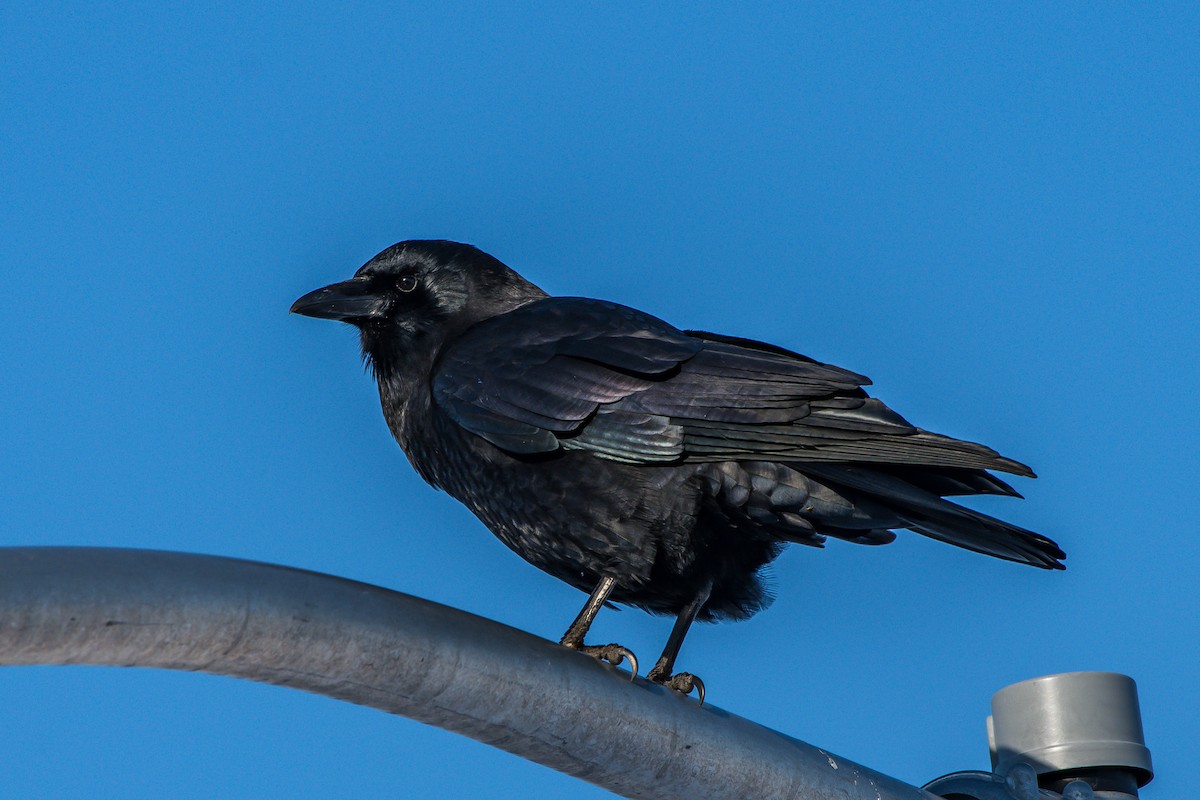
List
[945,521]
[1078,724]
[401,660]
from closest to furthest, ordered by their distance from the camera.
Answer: [401,660] → [1078,724] → [945,521]

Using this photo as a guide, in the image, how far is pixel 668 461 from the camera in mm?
5051

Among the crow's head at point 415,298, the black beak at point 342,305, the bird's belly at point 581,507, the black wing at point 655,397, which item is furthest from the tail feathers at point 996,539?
the black beak at point 342,305

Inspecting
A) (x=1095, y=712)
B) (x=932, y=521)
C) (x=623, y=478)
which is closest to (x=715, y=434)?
(x=623, y=478)

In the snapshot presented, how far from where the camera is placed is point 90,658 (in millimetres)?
2805

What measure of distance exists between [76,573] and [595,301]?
124 inches

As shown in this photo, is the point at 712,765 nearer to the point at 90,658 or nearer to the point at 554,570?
the point at 90,658

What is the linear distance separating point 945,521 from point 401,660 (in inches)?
86.7

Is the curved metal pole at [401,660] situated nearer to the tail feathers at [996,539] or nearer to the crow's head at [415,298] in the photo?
the tail feathers at [996,539]

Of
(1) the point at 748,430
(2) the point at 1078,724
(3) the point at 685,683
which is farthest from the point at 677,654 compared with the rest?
(2) the point at 1078,724

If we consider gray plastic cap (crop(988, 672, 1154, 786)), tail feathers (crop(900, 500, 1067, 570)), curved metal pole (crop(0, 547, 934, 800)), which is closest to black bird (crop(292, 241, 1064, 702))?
tail feathers (crop(900, 500, 1067, 570))

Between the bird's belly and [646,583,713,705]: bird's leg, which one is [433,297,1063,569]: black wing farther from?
[646,583,713,705]: bird's leg

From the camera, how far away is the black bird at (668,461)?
491 centimetres

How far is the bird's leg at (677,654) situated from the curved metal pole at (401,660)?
1.25m

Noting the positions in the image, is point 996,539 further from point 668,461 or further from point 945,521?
point 668,461
